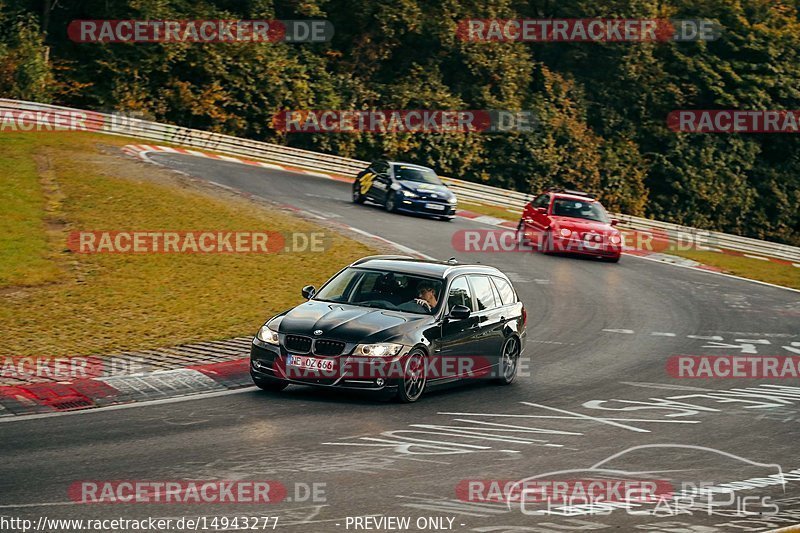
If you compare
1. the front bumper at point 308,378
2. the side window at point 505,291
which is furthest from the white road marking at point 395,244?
the front bumper at point 308,378

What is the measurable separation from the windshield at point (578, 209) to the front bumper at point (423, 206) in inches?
177

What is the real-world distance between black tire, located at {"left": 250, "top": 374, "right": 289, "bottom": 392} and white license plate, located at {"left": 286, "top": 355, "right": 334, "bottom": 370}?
34 centimetres

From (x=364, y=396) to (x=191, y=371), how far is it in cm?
242

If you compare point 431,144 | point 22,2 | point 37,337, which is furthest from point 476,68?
point 37,337

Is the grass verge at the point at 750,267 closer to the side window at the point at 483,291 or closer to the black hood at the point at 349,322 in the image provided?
the side window at the point at 483,291

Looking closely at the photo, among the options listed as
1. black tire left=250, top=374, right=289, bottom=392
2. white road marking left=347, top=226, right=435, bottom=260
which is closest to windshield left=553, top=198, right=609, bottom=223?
white road marking left=347, top=226, right=435, bottom=260

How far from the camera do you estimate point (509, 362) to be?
15.4m

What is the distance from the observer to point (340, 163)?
1820 inches

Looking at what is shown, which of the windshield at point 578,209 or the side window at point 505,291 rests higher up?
the windshield at point 578,209

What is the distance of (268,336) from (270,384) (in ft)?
1.89

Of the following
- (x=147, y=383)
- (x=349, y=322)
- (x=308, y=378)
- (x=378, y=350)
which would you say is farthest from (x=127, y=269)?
(x=378, y=350)

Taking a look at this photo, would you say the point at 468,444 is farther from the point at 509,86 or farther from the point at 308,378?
the point at 509,86

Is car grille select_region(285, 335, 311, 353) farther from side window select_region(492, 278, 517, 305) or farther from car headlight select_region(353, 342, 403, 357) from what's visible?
side window select_region(492, 278, 517, 305)

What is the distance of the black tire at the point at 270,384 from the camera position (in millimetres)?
13109
